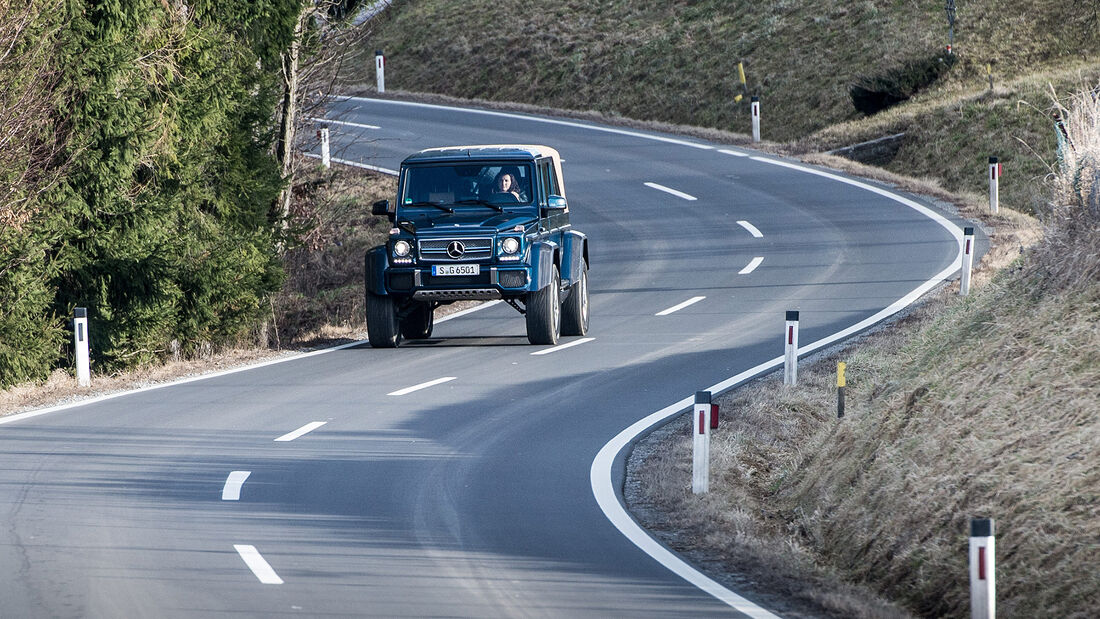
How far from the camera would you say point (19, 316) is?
15688mm

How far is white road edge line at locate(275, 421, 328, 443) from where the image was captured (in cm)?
1165

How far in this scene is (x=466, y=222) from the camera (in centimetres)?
1655

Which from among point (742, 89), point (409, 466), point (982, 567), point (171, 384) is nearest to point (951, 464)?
point (982, 567)

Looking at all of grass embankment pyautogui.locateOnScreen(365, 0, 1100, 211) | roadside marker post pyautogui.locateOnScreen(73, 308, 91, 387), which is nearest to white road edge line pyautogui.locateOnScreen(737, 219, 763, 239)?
grass embankment pyautogui.locateOnScreen(365, 0, 1100, 211)

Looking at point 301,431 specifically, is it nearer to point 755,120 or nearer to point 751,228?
point 751,228

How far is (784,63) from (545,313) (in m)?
29.4

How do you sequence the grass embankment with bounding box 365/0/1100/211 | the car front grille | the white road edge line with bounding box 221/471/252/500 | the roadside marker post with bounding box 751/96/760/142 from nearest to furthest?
1. the white road edge line with bounding box 221/471/252/500
2. the car front grille
3. the grass embankment with bounding box 365/0/1100/211
4. the roadside marker post with bounding box 751/96/760/142

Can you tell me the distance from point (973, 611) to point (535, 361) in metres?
9.72

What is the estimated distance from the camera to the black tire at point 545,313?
54.7 ft

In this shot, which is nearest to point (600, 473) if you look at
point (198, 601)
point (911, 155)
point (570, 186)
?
point (198, 601)

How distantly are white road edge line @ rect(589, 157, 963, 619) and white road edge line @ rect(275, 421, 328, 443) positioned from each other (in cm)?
272

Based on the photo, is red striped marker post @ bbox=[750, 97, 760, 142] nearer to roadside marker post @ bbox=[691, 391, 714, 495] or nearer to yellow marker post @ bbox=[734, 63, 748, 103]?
yellow marker post @ bbox=[734, 63, 748, 103]

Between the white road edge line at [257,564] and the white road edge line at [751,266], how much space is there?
15.6 m

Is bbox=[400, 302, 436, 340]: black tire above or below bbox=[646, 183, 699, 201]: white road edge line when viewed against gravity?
below
